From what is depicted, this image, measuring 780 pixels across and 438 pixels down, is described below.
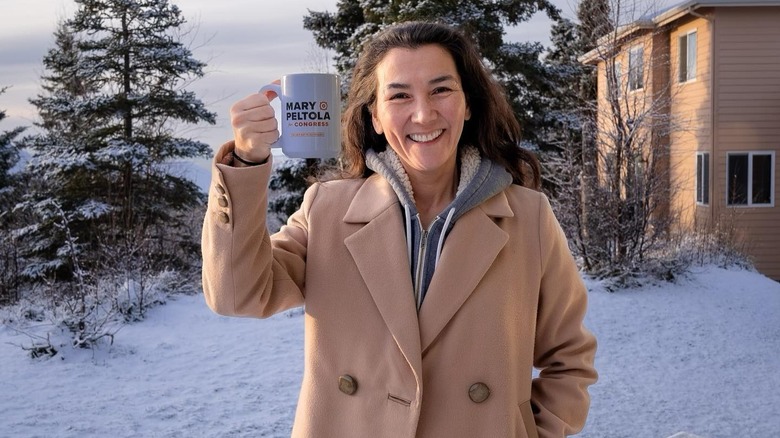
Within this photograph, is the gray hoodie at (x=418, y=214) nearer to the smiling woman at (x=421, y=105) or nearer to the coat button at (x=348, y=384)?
the smiling woman at (x=421, y=105)

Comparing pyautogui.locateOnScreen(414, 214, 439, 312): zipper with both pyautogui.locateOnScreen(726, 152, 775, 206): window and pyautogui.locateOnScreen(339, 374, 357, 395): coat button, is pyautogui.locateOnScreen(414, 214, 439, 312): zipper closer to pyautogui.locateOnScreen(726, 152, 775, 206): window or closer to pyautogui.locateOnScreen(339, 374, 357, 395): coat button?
pyautogui.locateOnScreen(339, 374, 357, 395): coat button

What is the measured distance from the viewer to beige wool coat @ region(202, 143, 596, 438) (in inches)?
80.4

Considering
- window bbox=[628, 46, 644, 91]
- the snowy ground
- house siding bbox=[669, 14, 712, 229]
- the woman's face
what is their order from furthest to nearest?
house siding bbox=[669, 14, 712, 229], window bbox=[628, 46, 644, 91], the snowy ground, the woman's face

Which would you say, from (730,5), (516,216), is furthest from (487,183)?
(730,5)

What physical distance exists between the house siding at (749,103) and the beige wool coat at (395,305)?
1619 centimetres

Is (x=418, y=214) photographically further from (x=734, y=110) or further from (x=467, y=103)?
(x=734, y=110)

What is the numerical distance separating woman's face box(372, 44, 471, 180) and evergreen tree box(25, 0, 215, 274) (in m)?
16.7

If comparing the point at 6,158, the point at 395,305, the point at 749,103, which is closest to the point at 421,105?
the point at 395,305

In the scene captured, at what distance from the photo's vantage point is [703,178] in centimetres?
1783

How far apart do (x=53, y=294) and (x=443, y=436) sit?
887 cm

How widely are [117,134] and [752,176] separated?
14.4 metres

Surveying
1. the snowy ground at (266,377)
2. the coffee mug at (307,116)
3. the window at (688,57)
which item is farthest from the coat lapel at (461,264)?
the window at (688,57)

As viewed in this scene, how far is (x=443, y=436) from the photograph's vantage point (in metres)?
2.12

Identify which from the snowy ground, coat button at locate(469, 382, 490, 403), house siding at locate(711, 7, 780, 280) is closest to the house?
house siding at locate(711, 7, 780, 280)
